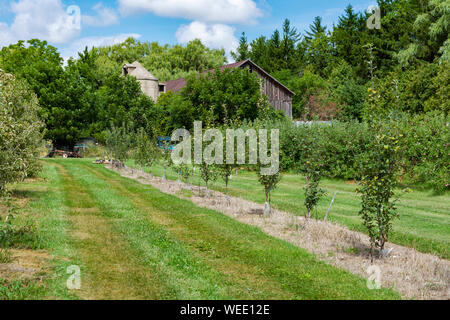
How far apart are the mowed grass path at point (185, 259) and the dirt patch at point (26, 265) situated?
0.52 m

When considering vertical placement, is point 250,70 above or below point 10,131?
above

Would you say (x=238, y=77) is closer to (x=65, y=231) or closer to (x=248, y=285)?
(x=65, y=231)

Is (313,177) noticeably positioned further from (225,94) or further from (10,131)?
(225,94)

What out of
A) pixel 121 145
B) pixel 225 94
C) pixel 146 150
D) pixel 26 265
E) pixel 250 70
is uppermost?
pixel 250 70

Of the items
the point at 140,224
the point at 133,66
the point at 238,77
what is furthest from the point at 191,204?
the point at 133,66

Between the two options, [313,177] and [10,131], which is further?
[313,177]

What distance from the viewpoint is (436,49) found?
40469mm

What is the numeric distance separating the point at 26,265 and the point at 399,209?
40.5ft

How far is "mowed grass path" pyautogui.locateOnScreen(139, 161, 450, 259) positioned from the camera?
1034 cm

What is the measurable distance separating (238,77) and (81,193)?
22.3 meters

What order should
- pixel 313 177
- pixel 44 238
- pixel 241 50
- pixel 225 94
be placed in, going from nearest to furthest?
pixel 44 238
pixel 313 177
pixel 225 94
pixel 241 50

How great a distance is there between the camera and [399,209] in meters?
14.7

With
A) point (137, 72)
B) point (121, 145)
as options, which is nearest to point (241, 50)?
point (137, 72)

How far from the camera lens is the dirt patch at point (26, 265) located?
6742mm
